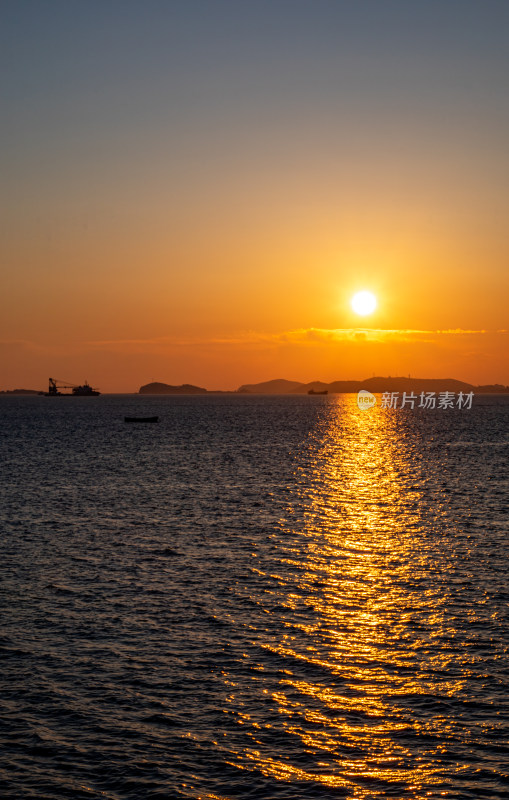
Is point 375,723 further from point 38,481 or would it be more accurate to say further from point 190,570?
point 38,481

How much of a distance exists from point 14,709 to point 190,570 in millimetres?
17820

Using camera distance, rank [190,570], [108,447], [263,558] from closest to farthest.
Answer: [190,570], [263,558], [108,447]

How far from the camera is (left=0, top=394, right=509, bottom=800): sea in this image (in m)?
19.5

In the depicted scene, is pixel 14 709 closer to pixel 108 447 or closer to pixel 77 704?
pixel 77 704

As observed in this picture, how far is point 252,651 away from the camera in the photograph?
2786cm

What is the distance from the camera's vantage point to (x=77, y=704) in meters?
23.3

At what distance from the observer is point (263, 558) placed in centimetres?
4372

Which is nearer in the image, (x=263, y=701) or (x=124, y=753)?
(x=124, y=753)

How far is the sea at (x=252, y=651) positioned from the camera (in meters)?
19.5

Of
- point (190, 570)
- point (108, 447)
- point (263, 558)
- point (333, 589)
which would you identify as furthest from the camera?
point (108, 447)

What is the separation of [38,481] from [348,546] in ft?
146

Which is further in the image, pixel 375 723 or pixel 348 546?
pixel 348 546

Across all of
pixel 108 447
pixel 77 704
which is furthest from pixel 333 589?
pixel 108 447

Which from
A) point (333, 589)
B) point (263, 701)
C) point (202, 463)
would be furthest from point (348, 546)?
point (202, 463)
